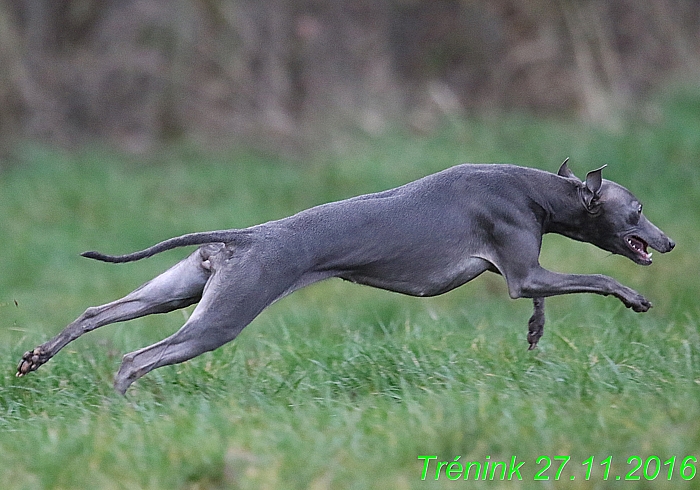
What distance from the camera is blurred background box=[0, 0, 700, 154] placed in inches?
569

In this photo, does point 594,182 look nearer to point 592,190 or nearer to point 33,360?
point 592,190

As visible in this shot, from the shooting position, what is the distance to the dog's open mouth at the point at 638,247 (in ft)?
18.4

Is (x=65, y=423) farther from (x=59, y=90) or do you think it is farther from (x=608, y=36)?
(x=608, y=36)

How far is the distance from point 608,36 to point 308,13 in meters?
4.18

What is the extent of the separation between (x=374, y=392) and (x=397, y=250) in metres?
0.70

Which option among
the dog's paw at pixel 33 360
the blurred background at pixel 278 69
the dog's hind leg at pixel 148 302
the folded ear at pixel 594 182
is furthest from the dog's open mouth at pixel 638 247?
the blurred background at pixel 278 69

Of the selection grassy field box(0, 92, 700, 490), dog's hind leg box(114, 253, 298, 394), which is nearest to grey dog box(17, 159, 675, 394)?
dog's hind leg box(114, 253, 298, 394)

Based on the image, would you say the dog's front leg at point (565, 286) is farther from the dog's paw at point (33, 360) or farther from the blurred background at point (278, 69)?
the blurred background at point (278, 69)

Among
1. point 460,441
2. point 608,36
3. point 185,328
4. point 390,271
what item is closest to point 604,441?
point 460,441

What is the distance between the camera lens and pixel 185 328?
196 inches

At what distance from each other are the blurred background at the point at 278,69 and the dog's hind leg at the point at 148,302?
885 centimetres

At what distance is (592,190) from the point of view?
18.0ft

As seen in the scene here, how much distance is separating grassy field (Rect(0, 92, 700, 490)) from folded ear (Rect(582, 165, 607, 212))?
72cm

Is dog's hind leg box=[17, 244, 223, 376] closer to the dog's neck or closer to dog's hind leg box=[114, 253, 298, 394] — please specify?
dog's hind leg box=[114, 253, 298, 394]
